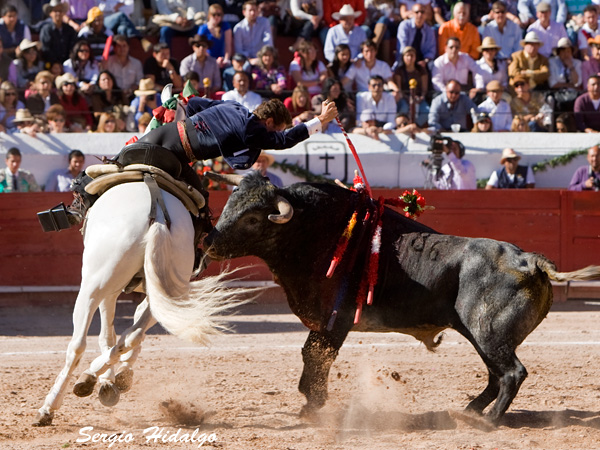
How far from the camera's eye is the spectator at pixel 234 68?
1149 cm

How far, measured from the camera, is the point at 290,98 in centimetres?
1120

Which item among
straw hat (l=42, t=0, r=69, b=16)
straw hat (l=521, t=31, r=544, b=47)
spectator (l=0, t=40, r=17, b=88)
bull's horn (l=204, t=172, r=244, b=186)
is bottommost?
bull's horn (l=204, t=172, r=244, b=186)

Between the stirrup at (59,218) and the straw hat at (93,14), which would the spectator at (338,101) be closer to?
the straw hat at (93,14)

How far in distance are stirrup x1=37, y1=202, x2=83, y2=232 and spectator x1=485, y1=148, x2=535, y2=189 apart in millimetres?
6492

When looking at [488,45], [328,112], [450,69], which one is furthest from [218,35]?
[328,112]

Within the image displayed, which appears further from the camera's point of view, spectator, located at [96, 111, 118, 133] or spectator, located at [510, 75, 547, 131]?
spectator, located at [510, 75, 547, 131]

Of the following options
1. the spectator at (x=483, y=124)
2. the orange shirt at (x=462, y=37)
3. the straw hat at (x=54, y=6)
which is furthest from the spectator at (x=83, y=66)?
the spectator at (x=483, y=124)

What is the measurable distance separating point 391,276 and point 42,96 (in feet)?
22.4

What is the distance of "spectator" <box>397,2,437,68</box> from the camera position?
480 inches

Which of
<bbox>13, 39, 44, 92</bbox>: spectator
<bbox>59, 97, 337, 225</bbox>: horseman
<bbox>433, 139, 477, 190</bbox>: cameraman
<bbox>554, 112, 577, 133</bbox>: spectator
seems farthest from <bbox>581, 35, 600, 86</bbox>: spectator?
<bbox>59, 97, 337, 225</bbox>: horseman

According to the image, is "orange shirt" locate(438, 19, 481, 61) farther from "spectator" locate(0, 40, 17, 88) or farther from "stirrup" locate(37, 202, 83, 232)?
"stirrup" locate(37, 202, 83, 232)

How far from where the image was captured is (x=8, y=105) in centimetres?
1127

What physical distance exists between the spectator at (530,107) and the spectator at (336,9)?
213cm

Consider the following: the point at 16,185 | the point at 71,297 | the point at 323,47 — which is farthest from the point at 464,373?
the point at 323,47
